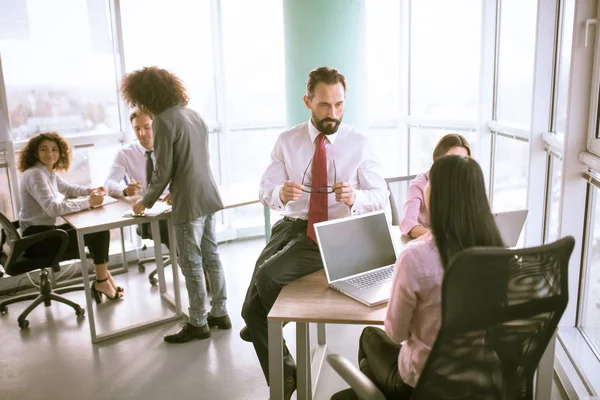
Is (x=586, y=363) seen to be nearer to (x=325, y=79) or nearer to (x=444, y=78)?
(x=325, y=79)

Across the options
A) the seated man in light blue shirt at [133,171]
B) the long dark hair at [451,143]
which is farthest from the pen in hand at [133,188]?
the long dark hair at [451,143]

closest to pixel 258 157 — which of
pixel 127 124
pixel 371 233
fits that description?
pixel 127 124

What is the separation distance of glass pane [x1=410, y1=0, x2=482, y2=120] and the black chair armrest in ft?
10.8

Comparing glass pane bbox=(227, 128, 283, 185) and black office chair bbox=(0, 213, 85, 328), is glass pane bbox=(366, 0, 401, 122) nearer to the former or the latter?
glass pane bbox=(227, 128, 283, 185)

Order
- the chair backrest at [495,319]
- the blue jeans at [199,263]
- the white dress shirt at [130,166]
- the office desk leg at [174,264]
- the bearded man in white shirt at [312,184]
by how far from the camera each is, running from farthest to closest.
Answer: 1. the white dress shirt at [130,166]
2. the office desk leg at [174,264]
3. the blue jeans at [199,263]
4. the bearded man in white shirt at [312,184]
5. the chair backrest at [495,319]

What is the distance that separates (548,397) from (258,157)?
13.5 feet

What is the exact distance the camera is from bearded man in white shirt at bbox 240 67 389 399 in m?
2.59

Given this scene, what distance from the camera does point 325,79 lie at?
2.74 meters

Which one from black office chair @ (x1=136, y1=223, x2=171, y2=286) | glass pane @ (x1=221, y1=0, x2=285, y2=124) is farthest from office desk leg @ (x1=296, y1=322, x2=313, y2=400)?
glass pane @ (x1=221, y1=0, x2=285, y2=124)

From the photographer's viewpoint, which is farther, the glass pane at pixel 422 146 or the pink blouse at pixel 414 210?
the glass pane at pixel 422 146

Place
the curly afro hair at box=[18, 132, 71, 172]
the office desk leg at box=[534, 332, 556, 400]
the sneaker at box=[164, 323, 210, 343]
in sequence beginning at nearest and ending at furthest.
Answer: the office desk leg at box=[534, 332, 556, 400] < the sneaker at box=[164, 323, 210, 343] < the curly afro hair at box=[18, 132, 71, 172]

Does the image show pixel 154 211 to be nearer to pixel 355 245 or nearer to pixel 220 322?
pixel 220 322

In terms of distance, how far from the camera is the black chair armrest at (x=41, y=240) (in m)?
3.63

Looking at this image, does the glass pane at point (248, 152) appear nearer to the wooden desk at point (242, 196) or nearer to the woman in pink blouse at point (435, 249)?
the wooden desk at point (242, 196)
